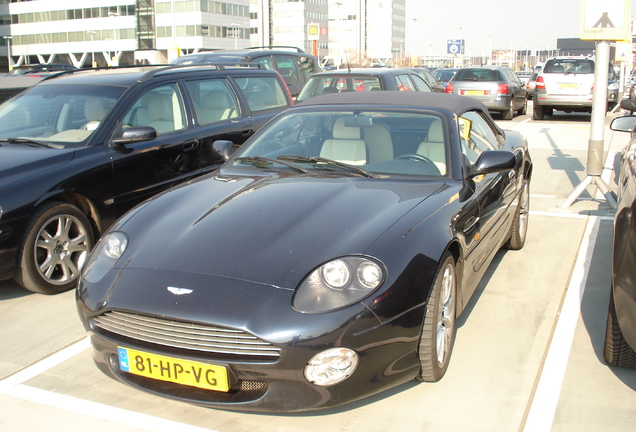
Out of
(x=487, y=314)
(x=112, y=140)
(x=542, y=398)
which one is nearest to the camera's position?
(x=542, y=398)

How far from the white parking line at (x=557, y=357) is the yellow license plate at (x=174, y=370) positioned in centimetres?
139

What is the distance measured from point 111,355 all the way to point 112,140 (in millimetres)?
2748

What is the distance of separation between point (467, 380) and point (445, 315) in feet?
1.15

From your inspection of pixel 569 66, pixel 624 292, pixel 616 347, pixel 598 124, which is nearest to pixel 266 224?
pixel 624 292

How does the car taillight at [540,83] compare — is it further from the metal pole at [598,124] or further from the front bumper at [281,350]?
the front bumper at [281,350]

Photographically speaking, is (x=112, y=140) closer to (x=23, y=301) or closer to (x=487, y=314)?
(x=23, y=301)

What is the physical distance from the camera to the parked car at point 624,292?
3.16m

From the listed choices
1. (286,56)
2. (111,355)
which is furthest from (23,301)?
(286,56)

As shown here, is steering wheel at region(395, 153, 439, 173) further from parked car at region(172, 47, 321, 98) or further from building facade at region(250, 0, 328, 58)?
building facade at region(250, 0, 328, 58)

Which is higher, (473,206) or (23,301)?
(473,206)

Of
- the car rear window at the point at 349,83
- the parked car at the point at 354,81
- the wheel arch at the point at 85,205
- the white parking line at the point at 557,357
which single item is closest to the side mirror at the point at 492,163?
the white parking line at the point at 557,357

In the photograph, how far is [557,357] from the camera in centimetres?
381

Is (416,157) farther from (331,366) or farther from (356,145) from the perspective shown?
(331,366)

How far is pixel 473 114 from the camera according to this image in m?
5.02
